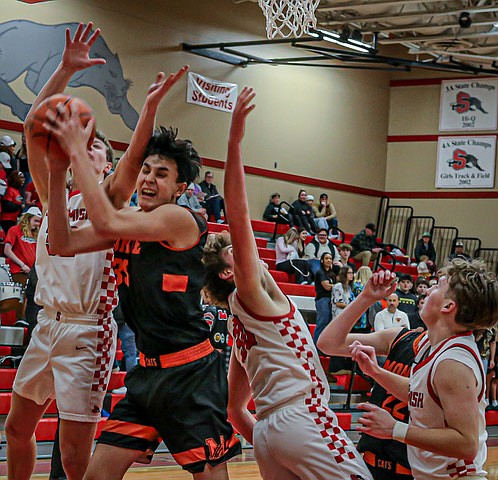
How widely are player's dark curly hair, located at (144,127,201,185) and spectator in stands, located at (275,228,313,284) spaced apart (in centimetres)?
1069

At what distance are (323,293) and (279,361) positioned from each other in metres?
9.15

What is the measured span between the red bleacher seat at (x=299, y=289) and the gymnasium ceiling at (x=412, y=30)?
4.36 metres

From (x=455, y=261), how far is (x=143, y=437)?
57.5 inches

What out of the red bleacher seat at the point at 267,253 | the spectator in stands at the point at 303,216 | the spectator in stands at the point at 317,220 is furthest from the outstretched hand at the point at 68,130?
the spectator in stands at the point at 317,220

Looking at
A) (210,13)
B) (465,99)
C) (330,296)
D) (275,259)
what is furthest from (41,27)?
(465,99)

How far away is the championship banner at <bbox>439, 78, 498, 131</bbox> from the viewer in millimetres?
21406

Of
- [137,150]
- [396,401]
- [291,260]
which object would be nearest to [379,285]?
[396,401]

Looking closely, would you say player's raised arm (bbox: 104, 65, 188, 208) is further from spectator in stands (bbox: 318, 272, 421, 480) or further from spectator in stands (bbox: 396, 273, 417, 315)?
spectator in stands (bbox: 396, 273, 417, 315)

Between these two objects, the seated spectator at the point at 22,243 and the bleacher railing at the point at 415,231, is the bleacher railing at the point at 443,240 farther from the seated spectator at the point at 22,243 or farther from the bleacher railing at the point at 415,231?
the seated spectator at the point at 22,243

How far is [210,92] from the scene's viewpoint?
18.2 m

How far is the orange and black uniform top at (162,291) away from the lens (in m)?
3.70

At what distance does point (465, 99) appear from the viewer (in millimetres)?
21734

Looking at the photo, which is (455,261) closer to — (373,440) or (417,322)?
(373,440)

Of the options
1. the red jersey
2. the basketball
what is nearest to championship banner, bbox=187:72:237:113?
the red jersey
